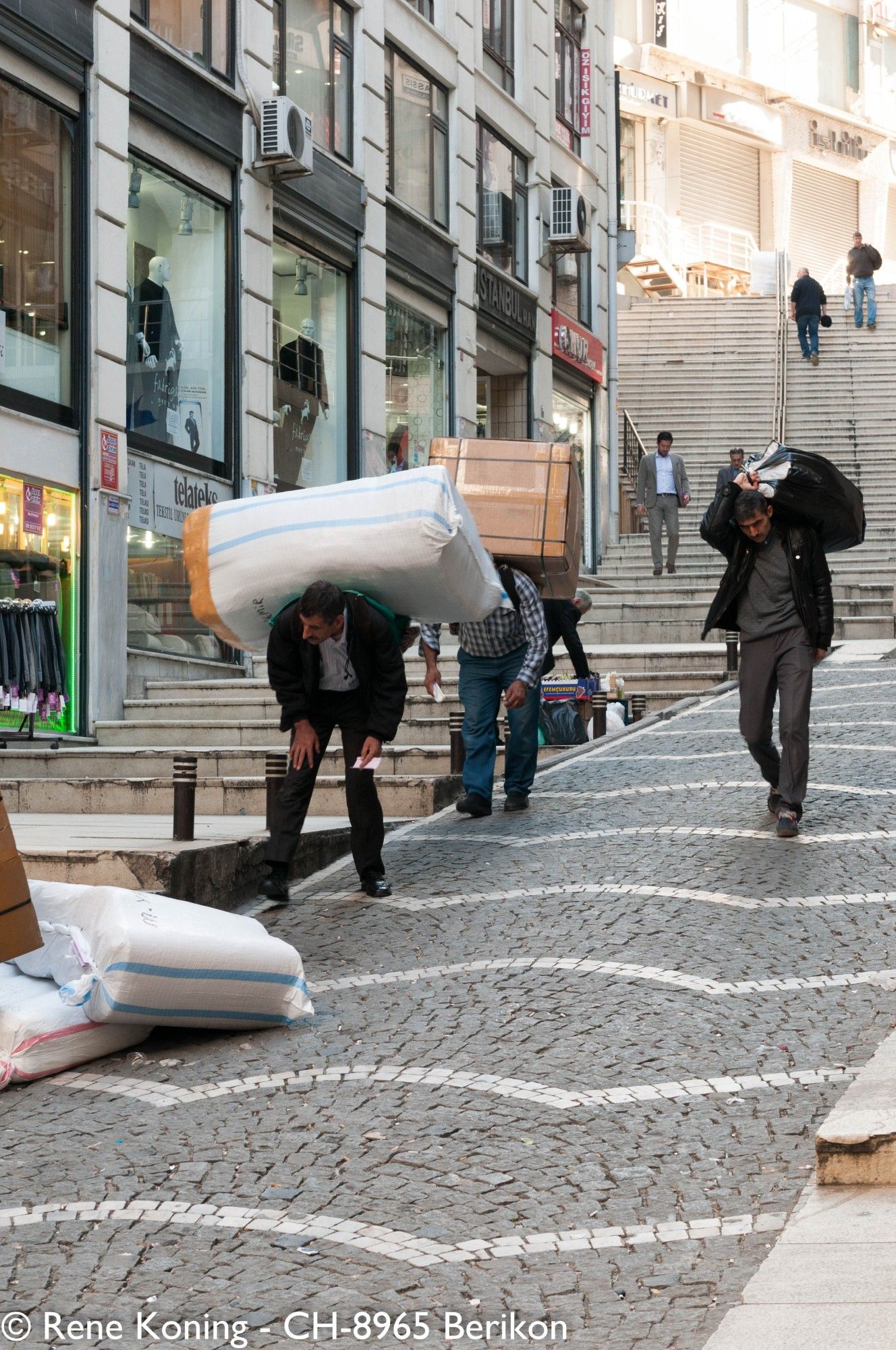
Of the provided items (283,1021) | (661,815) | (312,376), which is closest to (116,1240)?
(283,1021)

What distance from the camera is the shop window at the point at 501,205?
1032 inches

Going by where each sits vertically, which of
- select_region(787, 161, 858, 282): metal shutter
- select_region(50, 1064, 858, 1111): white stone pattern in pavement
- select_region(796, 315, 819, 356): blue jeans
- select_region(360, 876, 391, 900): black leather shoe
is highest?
select_region(787, 161, 858, 282): metal shutter

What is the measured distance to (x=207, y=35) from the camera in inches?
723

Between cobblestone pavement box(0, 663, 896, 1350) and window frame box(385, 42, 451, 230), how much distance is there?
16.0 m

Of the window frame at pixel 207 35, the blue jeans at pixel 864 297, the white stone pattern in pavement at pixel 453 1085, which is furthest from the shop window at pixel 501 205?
the white stone pattern in pavement at pixel 453 1085

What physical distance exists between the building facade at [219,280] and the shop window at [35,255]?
2 cm

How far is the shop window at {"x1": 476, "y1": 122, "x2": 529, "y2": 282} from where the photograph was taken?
26219 mm

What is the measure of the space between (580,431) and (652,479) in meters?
8.11

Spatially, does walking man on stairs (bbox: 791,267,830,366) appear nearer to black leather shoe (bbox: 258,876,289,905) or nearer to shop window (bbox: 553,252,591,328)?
shop window (bbox: 553,252,591,328)

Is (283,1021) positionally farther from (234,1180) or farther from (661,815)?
(661,815)

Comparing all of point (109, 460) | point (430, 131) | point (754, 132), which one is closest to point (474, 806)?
point (109, 460)

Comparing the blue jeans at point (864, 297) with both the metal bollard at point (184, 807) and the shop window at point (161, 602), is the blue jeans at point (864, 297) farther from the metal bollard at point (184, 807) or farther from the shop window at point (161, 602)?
the metal bollard at point (184, 807)

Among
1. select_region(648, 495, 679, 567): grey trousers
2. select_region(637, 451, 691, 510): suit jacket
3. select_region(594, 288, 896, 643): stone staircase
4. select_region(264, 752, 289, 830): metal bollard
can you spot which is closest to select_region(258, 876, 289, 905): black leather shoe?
select_region(264, 752, 289, 830): metal bollard

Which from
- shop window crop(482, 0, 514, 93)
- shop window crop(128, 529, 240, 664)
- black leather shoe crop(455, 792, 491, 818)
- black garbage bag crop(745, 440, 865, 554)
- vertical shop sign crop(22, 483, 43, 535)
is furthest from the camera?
shop window crop(482, 0, 514, 93)
